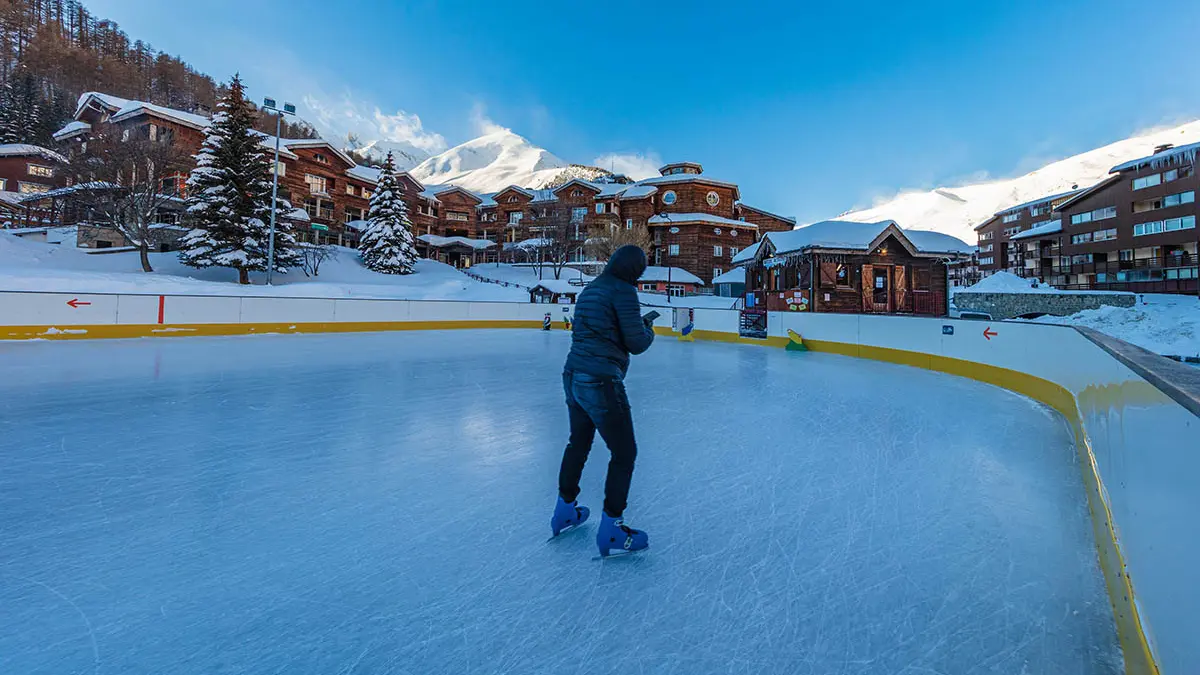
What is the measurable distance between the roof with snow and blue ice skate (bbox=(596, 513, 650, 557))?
17.0m

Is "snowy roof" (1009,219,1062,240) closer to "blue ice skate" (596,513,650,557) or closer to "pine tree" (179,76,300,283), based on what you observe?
"blue ice skate" (596,513,650,557)

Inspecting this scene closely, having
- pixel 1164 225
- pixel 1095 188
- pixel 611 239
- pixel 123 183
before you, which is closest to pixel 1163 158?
pixel 1164 225

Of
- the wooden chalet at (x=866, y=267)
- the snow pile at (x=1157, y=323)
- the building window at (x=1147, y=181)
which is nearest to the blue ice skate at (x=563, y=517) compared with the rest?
the snow pile at (x=1157, y=323)

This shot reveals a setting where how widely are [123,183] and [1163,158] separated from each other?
56418 millimetres

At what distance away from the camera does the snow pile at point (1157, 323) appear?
1479 centimetres

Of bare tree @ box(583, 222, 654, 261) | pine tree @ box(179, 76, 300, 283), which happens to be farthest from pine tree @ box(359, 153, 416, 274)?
bare tree @ box(583, 222, 654, 261)

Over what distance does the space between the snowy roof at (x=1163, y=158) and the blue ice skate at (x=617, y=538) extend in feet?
148

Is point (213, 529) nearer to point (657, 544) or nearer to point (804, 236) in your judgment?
point (657, 544)

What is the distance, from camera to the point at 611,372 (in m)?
2.21

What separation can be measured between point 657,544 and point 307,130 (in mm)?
90168

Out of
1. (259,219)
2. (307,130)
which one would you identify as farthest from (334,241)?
(307,130)

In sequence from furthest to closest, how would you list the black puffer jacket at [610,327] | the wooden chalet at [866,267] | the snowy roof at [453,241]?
1. the snowy roof at [453,241]
2. the wooden chalet at [866,267]
3. the black puffer jacket at [610,327]

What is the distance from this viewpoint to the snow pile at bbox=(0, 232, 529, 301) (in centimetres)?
1650

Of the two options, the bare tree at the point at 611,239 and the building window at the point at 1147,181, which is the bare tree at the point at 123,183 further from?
the building window at the point at 1147,181
